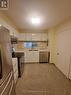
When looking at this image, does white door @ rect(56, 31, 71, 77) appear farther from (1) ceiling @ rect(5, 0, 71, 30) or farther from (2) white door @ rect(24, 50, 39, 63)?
(2) white door @ rect(24, 50, 39, 63)

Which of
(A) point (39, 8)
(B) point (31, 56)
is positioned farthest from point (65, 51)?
(B) point (31, 56)

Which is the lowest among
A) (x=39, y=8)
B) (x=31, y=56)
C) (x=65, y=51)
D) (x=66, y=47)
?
(x=31, y=56)

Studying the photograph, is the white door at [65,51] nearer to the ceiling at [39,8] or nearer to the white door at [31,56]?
the ceiling at [39,8]

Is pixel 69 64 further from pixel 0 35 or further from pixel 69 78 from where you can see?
pixel 0 35

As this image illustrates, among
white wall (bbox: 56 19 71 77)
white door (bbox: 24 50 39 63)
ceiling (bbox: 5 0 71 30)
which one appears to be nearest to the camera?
ceiling (bbox: 5 0 71 30)

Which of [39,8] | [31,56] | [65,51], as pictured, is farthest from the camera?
[31,56]

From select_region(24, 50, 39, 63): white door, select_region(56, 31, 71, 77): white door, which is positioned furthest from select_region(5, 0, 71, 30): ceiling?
select_region(24, 50, 39, 63): white door

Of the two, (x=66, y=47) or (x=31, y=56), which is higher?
(x=66, y=47)

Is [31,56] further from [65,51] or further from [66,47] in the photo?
[66,47]

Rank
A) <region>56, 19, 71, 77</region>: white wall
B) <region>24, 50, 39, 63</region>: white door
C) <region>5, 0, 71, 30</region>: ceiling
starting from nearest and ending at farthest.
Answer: <region>5, 0, 71, 30</region>: ceiling
<region>56, 19, 71, 77</region>: white wall
<region>24, 50, 39, 63</region>: white door

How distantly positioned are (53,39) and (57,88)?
12.0 feet

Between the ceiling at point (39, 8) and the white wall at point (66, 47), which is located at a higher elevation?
the ceiling at point (39, 8)

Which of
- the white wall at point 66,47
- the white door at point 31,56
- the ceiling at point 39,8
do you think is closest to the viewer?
the ceiling at point 39,8

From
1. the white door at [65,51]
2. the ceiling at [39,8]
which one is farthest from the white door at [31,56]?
the ceiling at [39,8]
